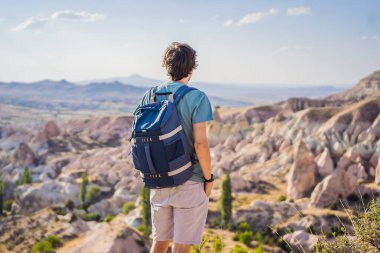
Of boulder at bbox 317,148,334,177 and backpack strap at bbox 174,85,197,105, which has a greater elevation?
backpack strap at bbox 174,85,197,105

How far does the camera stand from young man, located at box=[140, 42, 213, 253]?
4.53 m

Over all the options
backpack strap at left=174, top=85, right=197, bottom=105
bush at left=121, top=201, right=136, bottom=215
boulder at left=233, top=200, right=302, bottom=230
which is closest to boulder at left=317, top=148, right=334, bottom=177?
boulder at left=233, top=200, right=302, bottom=230

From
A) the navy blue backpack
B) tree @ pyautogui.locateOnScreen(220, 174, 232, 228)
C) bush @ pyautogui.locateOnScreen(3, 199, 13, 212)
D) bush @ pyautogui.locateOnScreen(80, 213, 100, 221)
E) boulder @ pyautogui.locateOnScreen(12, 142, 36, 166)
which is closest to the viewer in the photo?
the navy blue backpack

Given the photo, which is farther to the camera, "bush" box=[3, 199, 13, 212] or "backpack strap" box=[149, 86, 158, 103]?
"bush" box=[3, 199, 13, 212]

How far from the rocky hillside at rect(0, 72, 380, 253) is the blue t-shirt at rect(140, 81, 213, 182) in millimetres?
14182

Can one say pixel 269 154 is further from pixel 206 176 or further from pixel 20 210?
pixel 206 176

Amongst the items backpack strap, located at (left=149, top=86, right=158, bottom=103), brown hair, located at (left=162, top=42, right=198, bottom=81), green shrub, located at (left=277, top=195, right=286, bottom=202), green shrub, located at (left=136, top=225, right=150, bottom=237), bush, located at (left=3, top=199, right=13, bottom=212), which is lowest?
bush, located at (left=3, top=199, right=13, bottom=212)

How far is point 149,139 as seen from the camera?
4445 millimetres

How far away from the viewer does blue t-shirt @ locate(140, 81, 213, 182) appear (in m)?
4.52

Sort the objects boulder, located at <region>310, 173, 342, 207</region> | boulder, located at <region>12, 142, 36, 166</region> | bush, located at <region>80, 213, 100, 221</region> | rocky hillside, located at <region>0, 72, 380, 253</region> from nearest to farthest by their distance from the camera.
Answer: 1. rocky hillside, located at <region>0, 72, 380, 253</region>
2. boulder, located at <region>310, 173, 342, 207</region>
3. bush, located at <region>80, 213, 100, 221</region>
4. boulder, located at <region>12, 142, 36, 166</region>

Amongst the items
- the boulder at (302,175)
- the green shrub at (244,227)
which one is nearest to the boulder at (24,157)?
the boulder at (302,175)

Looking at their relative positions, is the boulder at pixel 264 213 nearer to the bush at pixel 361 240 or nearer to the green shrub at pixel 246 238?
the green shrub at pixel 246 238

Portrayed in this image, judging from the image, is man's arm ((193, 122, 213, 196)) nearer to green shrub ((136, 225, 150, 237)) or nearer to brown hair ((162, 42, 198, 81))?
brown hair ((162, 42, 198, 81))

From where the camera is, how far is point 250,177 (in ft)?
174
